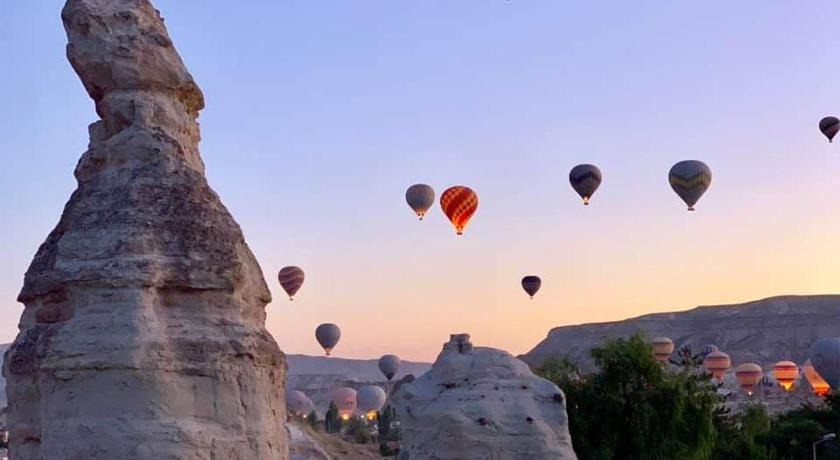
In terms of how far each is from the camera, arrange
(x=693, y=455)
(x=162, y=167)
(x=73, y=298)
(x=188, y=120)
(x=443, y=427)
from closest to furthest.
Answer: (x=73, y=298)
(x=162, y=167)
(x=188, y=120)
(x=443, y=427)
(x=693, y=455)

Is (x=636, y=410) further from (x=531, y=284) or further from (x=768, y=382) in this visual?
(x=768, y=382)

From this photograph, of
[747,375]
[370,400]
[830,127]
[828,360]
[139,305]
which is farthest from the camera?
[370,400]

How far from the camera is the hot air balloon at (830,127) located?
192 feet

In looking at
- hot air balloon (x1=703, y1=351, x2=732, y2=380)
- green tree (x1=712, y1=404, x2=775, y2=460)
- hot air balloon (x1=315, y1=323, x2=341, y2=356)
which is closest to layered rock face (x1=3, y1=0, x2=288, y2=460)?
green tree (x1=712, y1=404, x2=775, y2=460)

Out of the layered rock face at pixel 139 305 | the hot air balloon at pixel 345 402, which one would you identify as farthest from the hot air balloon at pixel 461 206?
the hot air balloon at pixel 345 402

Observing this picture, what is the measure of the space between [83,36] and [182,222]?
85.2 inches

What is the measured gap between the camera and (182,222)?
9.06m

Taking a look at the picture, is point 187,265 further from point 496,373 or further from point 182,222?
point 496,373

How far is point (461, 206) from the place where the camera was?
182 feet

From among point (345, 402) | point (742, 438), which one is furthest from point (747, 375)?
point (742, 438)

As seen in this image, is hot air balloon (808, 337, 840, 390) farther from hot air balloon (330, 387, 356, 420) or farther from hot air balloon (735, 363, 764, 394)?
hot air balloon (330, 387, 356, 420)

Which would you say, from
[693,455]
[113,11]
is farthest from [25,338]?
[693,455]

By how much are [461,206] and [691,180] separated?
11283mm

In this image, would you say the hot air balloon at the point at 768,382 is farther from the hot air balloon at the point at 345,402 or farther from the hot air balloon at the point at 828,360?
the hot air balloon at the point at 345,402
